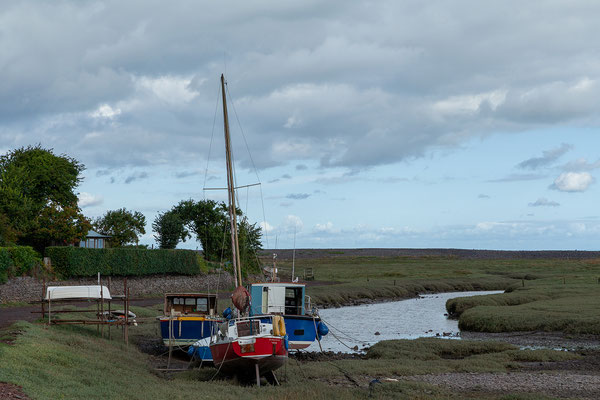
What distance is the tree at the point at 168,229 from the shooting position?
100938 mm

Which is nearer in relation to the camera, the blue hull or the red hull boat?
the red hull boat

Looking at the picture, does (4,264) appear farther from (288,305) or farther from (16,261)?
(288,305)

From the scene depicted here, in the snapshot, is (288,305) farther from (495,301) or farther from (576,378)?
(495,301)

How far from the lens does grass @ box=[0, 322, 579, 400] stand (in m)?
20.1

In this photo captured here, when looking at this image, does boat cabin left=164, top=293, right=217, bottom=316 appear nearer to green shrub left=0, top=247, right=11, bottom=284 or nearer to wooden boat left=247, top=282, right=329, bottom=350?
wooden boat left=247, top=282, right=329, bottom=350

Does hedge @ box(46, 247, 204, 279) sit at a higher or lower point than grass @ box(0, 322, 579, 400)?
higher

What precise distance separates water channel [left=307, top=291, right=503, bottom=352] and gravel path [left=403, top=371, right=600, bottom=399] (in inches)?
439

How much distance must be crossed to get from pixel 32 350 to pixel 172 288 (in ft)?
162

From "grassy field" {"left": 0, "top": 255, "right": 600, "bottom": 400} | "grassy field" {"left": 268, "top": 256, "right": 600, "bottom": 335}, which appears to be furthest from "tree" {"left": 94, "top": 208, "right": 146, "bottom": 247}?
"grassy field" {"left": 0, "top": 255, "right": 600, "bottom": 400}

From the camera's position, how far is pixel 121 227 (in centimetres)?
8944

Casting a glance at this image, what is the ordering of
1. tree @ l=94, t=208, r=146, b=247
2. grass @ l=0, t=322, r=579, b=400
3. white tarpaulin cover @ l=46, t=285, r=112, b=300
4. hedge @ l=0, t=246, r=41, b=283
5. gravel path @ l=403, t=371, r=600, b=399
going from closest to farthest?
grass @ l=0, t=322, r=579, b=400
gravel path @ l=403, t=371, r=600, b=399
white tarpaulin cover @ l=46, t=285, r=112, b=300
hedge @ l=0, t=246, r=41, b=283
tree @ l=94, t=208, r=146, b=247

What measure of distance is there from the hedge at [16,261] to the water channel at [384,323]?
1049 inches

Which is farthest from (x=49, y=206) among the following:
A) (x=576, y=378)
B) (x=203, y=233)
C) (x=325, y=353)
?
(x=576, y=378)

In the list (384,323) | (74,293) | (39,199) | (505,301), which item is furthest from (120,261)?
(505,301)
